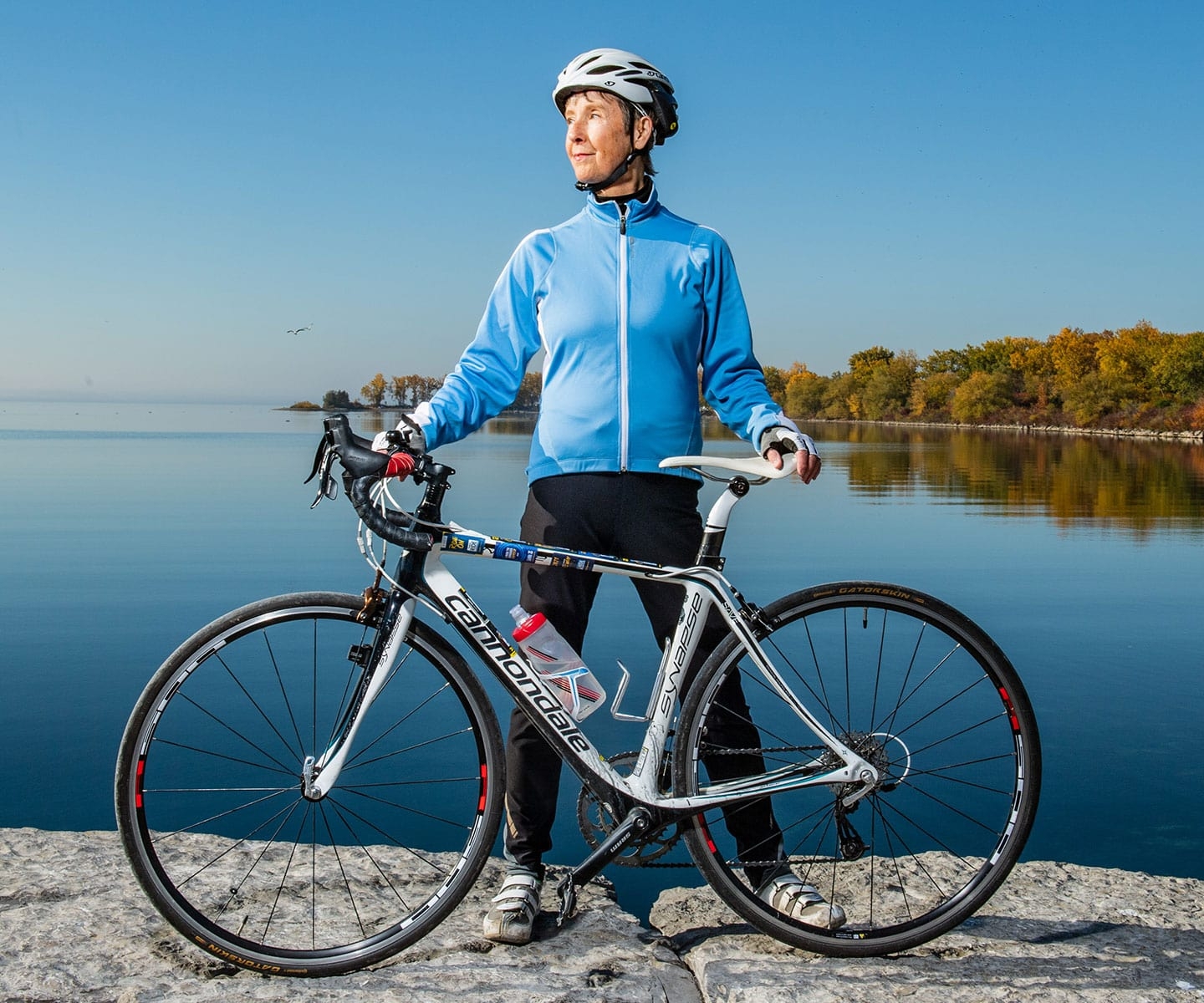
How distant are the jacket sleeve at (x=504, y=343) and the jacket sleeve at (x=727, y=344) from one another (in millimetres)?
420

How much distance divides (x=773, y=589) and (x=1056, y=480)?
18.3 m

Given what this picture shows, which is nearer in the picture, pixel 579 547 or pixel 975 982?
pixel 975 982

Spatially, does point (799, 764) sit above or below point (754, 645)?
below

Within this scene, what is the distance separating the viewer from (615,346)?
2.62 meters

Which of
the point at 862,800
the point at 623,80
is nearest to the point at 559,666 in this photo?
the point at 862,800

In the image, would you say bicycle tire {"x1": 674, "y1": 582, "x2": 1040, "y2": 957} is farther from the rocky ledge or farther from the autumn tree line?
the autumn tree line

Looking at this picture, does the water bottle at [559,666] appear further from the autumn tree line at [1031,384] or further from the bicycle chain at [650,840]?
the autumn tree line at [1031,384]

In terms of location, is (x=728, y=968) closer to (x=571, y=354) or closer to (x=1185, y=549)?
(x=571, y=354)

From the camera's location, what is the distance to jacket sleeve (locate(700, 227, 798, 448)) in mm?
2697

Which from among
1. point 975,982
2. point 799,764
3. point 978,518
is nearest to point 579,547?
point 799,764

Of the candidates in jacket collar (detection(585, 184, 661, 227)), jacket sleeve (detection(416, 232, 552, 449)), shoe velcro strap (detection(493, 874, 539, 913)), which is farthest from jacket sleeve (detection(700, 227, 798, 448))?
shoe velcro strap (detection(493, 874, 539, 913))

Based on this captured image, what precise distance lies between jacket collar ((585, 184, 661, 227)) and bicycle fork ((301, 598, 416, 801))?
3.56 ft

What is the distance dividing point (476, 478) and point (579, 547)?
1995 cm

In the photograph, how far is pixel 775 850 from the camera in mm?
2701
